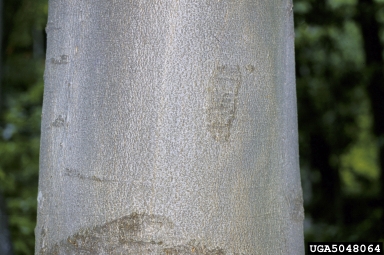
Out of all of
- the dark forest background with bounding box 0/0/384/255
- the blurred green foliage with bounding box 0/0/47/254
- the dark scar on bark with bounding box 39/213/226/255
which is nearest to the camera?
the dark scar on bark with bounding box 39/213/226/255

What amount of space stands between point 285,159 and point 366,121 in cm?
848

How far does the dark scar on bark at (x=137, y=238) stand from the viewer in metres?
0.99

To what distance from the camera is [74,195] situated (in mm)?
1047

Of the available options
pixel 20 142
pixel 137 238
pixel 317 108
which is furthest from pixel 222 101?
pixel 317 108

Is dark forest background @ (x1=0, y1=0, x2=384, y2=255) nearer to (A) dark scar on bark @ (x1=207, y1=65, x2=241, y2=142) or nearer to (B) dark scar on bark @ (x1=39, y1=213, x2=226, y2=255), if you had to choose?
(B) dark scar on bark @ (x1=39, y1=213, x2=226, y2=255)

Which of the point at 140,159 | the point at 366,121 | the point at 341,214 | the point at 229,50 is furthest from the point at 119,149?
the point at 366,121

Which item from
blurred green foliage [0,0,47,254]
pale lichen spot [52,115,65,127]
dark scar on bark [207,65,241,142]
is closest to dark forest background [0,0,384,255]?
blurred green foliage [0,0,47,254]

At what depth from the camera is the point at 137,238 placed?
1.00 metres

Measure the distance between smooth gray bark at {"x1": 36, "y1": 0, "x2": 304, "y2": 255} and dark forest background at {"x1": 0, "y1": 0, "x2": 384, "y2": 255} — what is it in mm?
1441

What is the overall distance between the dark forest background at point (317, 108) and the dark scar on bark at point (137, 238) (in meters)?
1.44

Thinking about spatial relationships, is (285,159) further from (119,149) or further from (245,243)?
(119,149)

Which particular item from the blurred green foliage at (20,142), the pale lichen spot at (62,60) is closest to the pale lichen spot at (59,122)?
the pale lichen spot at (62,60)

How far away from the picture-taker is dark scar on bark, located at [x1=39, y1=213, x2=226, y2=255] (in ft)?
3.25

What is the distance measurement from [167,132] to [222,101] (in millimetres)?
147
